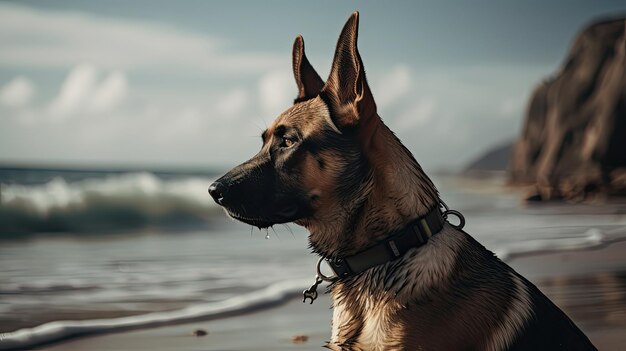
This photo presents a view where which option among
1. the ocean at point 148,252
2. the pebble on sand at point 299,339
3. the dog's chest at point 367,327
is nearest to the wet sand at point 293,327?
the pebble on sand at point 299,339

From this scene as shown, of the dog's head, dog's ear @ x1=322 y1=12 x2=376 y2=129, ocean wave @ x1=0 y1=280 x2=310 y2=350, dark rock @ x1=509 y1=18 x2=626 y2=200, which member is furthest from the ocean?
dark rock @ x1=509 y1=18 x2=626 y2=200

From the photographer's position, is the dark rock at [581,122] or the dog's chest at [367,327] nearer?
the dog's chest at [367,327]

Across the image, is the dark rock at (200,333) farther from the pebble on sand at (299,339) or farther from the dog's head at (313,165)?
the dog's head at (313,165)

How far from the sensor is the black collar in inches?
116

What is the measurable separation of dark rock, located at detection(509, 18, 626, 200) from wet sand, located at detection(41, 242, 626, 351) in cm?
2111

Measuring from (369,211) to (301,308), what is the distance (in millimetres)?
3654

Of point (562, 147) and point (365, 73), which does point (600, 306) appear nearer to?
point (365, 73)

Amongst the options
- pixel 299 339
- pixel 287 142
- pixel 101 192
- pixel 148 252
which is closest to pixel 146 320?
pixel 299 339

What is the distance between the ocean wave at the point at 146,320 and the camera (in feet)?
17.8

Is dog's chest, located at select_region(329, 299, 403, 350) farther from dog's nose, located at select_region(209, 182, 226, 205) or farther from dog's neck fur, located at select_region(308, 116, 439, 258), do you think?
dog's nose, located at select_region(209, 182, 226, 205)

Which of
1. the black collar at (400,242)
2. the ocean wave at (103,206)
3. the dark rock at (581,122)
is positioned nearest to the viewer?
the black collar at (400,242)

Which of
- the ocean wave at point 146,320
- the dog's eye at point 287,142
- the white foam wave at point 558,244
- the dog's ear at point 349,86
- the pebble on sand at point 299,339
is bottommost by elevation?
the white foam wave at point 558,244

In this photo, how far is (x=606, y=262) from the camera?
908 cm

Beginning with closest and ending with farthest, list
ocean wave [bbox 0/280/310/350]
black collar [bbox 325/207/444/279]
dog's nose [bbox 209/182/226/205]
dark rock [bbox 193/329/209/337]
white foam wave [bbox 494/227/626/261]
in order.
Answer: black collar [bbox 325/207/444/279] → dog's nose [bbox 209/182/226/205] → ocean wave [bbox 0/280/310/350] → dark rock [bbox 193/329/209/337] → white foam wave [bbox 494/227/626/261]
